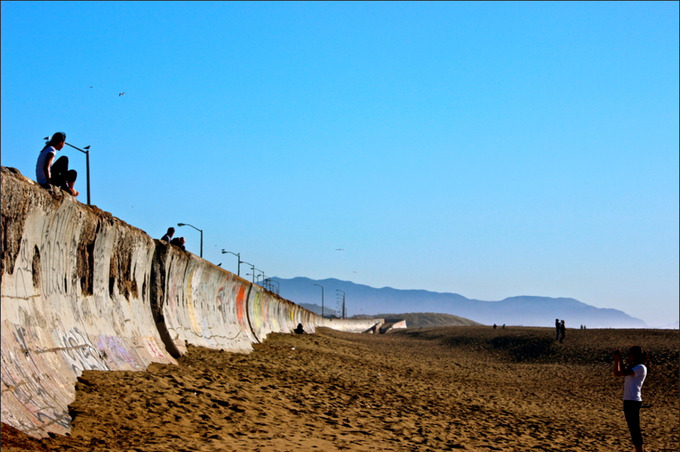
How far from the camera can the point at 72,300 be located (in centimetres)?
771

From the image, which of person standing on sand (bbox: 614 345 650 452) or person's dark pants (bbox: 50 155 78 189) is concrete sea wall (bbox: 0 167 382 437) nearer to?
person's dark pants (bbox: 50 155 78 189)

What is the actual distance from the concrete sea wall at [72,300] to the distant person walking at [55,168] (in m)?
0.39

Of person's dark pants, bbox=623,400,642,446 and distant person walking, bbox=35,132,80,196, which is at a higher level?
distant person walking, bbox=35,132,80,196

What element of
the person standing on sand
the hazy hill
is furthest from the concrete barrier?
the hazy hill

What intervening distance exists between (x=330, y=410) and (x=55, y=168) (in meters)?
5.32

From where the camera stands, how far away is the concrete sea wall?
5.95 m

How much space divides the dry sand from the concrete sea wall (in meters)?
0.30

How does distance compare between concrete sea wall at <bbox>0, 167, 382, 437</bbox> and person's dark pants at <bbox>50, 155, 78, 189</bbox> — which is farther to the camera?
person's dark pants at <bbox>50, 155, 78, 189</bbox>

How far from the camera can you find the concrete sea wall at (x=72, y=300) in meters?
5.95

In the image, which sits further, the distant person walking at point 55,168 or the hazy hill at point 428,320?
the hazy hill at point 428,320

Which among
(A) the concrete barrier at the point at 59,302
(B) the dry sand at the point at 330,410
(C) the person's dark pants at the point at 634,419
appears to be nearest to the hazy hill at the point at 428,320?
(B) the dry sand at the point at 330,410

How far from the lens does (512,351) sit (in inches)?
1479

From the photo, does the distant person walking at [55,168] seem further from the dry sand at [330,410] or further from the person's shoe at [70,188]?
the dry sand at [330,410]

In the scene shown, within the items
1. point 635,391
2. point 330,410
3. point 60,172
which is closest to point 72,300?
point 60,172
